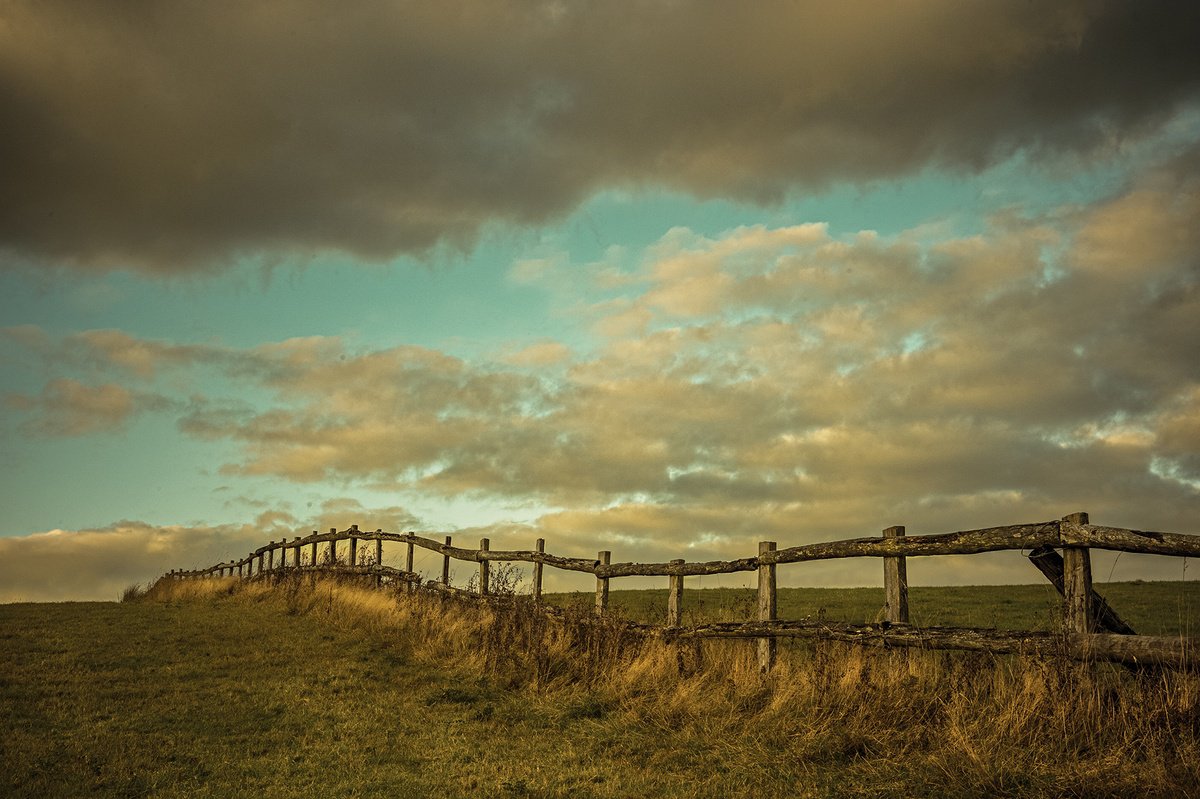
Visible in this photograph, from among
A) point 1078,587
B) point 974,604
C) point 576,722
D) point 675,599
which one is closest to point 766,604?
point 675,599

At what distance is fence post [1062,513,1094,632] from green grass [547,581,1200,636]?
7252mm

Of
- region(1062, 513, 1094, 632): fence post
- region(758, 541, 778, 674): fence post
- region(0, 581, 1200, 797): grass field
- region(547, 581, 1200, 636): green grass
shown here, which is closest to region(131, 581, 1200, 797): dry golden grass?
region(0, 581, 1200, 797): grass field

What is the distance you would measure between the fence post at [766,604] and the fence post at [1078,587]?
3687 millimetres

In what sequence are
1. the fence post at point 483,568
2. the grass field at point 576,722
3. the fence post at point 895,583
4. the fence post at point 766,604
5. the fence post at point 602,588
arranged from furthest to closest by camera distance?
the fence post at point 483,568 < the fence post at point 602,588 < the fence post at point 766,604 < the fence post at point 895,583 < the grass field at point 576,722

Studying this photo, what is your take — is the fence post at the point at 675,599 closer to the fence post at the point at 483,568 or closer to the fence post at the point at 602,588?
the fence post at the point at 602,588

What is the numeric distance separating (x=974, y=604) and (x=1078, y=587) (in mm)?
18977

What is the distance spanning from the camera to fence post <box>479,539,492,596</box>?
16.8m

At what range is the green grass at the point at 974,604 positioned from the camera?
62.4 ft

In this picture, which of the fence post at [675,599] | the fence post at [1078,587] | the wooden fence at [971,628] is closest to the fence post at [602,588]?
the wooden fence at [971,628]

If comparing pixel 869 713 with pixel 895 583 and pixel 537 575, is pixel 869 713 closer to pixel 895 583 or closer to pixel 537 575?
pixel 895 583

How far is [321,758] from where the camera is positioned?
8.63 meters

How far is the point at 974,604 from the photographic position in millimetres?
24500

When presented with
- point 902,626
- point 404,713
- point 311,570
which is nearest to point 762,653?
point 902,626

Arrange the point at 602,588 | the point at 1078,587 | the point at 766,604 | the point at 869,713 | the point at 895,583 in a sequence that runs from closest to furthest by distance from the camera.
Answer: the point at 1078,587
the point at 869,713
the point at 895,583
the point at 766,604
the point at 602,588
